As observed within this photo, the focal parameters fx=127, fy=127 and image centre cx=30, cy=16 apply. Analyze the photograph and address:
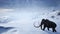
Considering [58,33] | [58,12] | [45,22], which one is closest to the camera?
[58,33]

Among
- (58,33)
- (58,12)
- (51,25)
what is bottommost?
(58,33)

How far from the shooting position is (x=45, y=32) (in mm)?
6734

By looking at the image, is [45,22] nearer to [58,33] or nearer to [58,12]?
[58,33]

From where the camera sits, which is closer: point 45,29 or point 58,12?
point 45,29

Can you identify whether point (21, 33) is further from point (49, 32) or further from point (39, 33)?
point (49, 32)

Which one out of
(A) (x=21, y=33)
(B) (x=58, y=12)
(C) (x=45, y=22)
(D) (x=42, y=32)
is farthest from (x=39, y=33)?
(B) (x=58, y=12)

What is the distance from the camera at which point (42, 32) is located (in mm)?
6812

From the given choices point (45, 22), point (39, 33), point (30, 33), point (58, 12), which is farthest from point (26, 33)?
point (58, 12)

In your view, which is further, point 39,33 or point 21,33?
point 21,33

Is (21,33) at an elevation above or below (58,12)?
below

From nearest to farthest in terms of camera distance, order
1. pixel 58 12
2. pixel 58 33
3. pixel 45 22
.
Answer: pixel 58 33
pixel 45 22
pixel 58 12

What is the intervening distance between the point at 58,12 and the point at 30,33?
22.4 feet

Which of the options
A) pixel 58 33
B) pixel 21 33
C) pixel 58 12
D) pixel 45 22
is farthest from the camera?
pixel 58 12

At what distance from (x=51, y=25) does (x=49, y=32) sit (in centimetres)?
45
